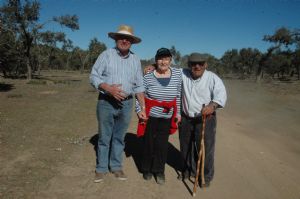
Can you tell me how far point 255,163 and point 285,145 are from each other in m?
2.07

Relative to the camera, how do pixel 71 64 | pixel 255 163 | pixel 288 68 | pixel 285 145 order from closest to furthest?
pixel 255 163
pixel 285 145
pixel 288 68
pixel 71 64

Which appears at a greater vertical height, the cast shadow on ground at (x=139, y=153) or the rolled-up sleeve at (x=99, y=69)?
the rolled-up sleeve at (x=99, y=69)

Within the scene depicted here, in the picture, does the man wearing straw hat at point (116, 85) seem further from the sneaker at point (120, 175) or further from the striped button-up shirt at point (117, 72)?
the sneaker at point (120, 175)

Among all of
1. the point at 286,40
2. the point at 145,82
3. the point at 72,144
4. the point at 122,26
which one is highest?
the point at 286,40

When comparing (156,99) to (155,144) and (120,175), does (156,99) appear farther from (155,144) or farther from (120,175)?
(120,175)

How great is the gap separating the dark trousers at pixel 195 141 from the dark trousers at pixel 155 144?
276mm

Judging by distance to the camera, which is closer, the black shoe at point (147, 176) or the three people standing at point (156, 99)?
the three people standing at point (156, 99)

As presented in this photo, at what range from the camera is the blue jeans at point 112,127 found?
4652 mm

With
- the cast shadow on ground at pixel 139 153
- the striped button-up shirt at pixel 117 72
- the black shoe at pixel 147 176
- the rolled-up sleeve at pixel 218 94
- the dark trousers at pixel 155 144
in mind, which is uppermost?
the striped button-up shirt at pixel 117 72

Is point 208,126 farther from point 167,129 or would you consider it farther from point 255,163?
point 255,163

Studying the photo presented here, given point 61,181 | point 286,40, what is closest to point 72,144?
point 61,181

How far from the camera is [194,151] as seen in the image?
16.0 feet

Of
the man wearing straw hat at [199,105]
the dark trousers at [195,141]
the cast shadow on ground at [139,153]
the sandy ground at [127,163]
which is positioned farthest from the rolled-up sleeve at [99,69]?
the cast shadow on ground at [139,153]

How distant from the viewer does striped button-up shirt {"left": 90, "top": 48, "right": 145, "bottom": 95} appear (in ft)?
14.8
